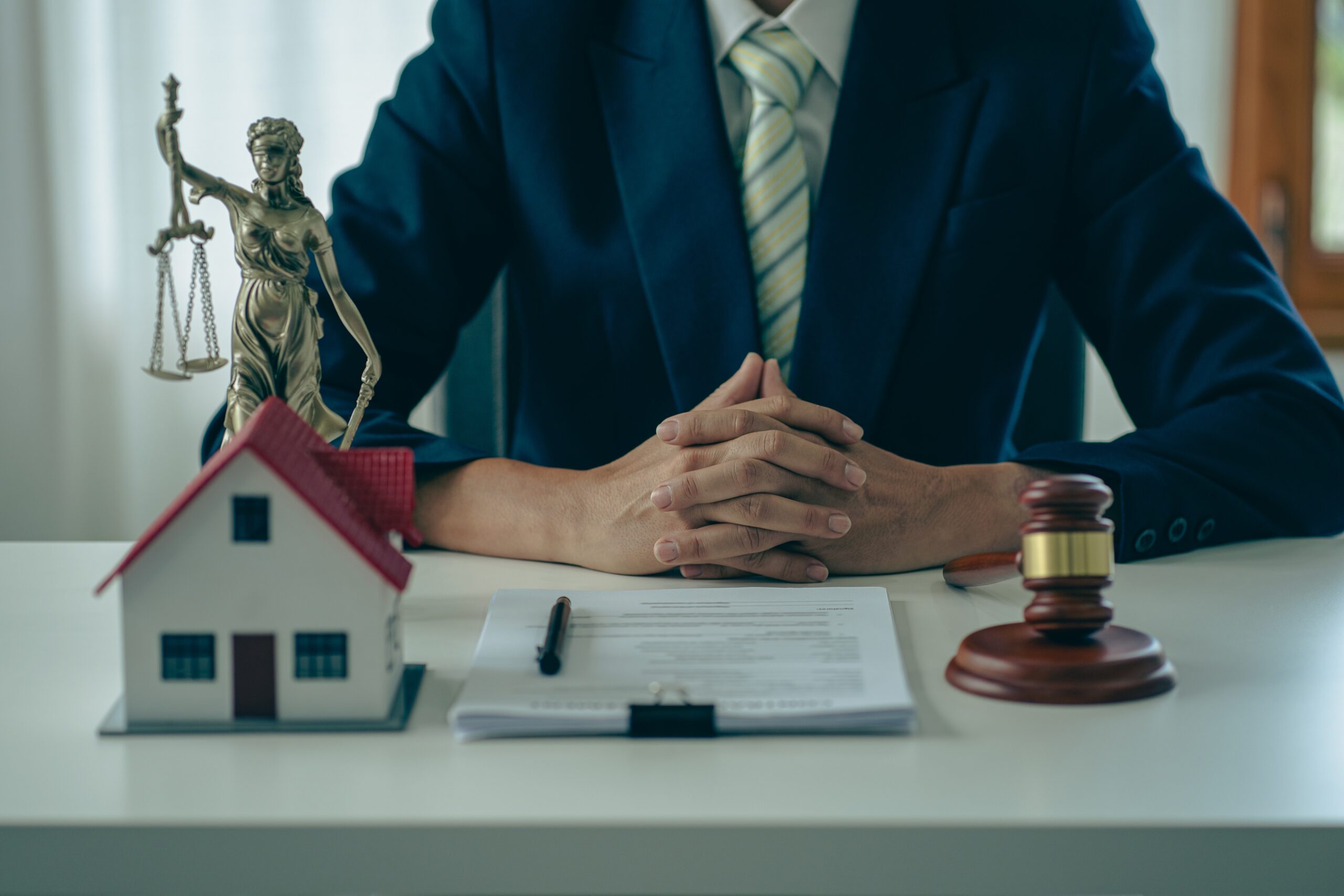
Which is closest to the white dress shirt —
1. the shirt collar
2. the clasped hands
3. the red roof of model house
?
the shirt collar

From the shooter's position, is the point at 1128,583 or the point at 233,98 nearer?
the point at 1128,583

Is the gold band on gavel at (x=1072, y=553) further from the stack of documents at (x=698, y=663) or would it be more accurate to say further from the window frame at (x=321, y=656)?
the window frame at (x=321, y=656)

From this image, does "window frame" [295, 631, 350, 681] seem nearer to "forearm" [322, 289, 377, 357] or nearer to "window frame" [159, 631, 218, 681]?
"window frame" [159, 631, 218, 681]

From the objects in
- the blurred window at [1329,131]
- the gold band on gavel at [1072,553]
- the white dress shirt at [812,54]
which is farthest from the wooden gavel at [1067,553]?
the blurred window at [1329,131]

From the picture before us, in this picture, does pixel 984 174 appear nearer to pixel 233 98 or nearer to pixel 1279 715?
pixel 1279 715

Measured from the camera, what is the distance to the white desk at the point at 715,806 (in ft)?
1.54

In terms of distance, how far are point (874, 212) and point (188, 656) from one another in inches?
37.1

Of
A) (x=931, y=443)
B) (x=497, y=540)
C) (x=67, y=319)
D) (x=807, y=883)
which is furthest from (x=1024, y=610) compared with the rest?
(x=67, y=319)

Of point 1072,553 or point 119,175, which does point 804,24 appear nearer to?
point 1072,553

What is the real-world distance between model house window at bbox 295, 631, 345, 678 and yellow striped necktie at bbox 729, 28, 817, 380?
80cm

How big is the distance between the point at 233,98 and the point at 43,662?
1.98m

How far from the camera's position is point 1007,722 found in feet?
1.92

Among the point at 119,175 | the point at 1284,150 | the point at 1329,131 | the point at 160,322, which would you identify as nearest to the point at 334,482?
the point at 160,322

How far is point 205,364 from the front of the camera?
691 mm
